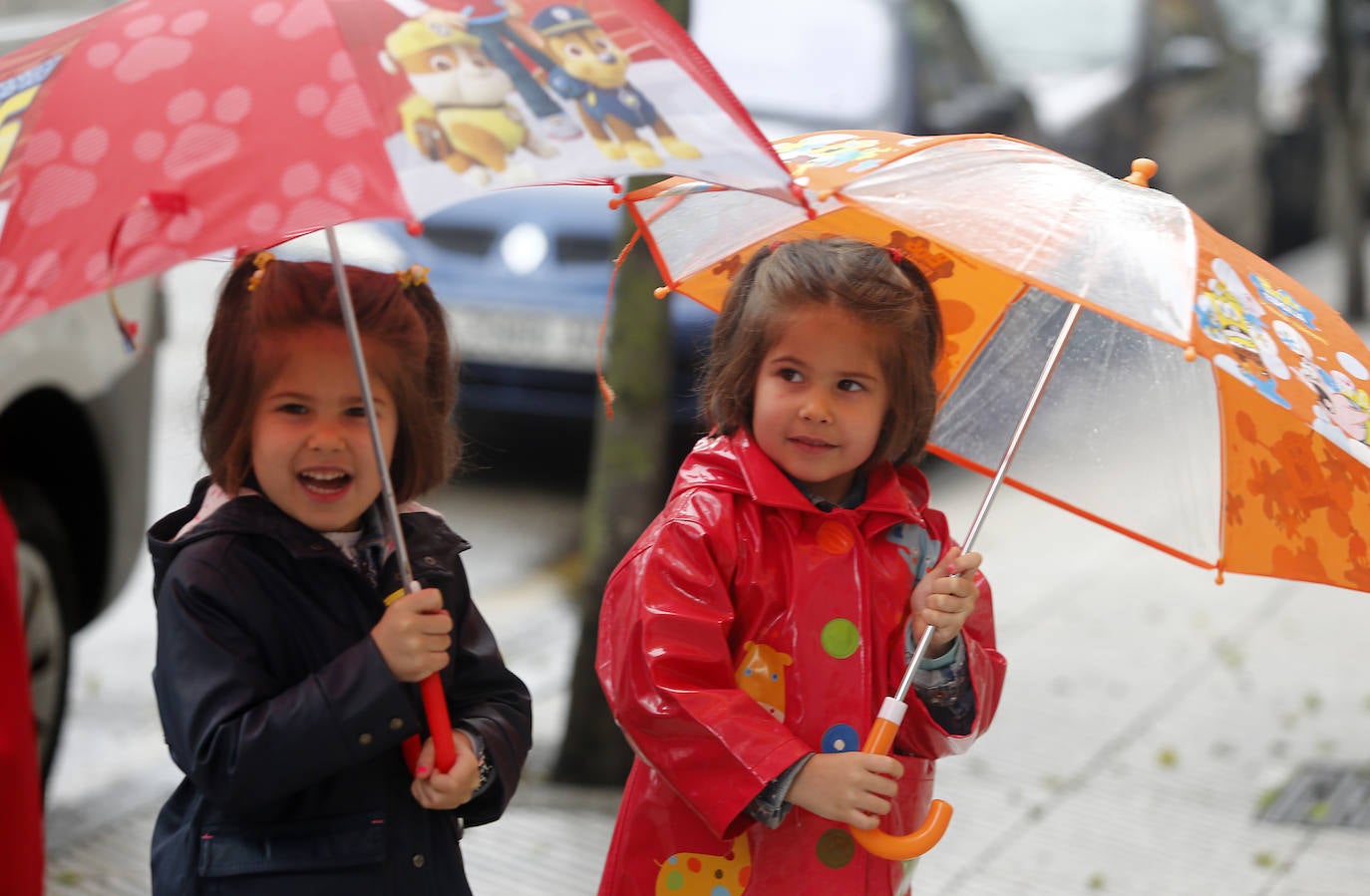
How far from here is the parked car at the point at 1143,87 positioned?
9.80 meters

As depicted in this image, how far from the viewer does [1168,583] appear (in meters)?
6.72

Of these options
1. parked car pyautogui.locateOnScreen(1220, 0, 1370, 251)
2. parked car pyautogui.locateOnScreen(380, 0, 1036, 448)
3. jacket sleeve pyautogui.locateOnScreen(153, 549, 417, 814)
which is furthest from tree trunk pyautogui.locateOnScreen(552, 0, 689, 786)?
parked car pyautogui.locateOnScreen(1220, 0, 1370, 251)

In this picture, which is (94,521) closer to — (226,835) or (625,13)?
(226,835)

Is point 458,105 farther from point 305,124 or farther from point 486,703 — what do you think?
point 486,703

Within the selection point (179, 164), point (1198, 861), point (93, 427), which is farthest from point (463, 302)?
point (179, 164)

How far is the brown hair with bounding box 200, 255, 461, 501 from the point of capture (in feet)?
7.41

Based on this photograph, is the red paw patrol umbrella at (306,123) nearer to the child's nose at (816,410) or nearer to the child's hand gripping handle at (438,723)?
the child's nose at (816,410)

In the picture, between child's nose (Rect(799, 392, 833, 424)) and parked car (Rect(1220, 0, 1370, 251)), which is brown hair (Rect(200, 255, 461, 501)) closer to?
child's nose (Rect(799, 392, 833, 424))

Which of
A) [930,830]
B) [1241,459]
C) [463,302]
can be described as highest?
[1241,459]

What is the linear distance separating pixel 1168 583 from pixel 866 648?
4617 mm

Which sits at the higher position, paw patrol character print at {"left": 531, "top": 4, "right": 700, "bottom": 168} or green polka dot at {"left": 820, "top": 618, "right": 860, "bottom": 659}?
paw patrol character print at {"left": 531, "top": 4, "right": 700, "bottom": 168}

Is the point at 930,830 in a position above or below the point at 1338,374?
below

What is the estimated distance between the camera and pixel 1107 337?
2.81m

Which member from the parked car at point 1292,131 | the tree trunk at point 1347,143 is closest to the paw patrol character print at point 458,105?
the tree trunk at point 1347,143
